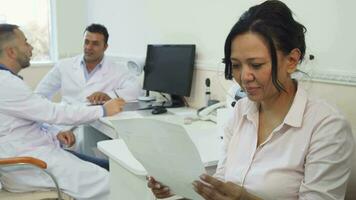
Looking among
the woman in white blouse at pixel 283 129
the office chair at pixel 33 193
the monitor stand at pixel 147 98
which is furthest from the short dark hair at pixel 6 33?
the woman in white blouse at pixel 283 129

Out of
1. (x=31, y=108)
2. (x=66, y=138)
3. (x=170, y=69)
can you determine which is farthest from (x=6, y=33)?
(x=170, y=69)

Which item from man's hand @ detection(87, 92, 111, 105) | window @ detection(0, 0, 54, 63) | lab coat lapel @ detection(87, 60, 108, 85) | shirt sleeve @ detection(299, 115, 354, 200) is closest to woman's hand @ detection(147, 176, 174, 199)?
shirt sleeve @ detection(299, 115, 354, 200)

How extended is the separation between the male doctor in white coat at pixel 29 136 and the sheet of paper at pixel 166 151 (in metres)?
0.93

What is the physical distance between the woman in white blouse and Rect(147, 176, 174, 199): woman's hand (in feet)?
0.62

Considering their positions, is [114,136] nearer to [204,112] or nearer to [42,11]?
[204,112]

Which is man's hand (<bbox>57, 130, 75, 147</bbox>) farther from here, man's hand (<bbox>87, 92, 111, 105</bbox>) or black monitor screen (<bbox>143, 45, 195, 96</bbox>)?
black monitor screen (<bbox>143, 45, 195, 96</bbox>)

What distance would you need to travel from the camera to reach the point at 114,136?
221cm

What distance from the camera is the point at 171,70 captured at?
271 centimetres

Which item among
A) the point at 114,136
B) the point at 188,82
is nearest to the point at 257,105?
the point at 114,136

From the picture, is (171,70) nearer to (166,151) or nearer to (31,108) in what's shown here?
(31,108)

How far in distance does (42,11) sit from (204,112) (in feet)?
9.86

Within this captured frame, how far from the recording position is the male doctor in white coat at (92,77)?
118 inches

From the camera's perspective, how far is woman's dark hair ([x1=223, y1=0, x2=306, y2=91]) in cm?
104

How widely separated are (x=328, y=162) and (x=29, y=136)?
1624mm
